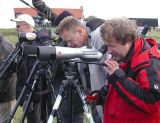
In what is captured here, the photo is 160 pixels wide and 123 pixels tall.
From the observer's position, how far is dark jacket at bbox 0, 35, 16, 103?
4418 millimetres

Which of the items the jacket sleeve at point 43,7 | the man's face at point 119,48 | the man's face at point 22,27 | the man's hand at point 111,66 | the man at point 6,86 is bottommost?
the man at point 6,86

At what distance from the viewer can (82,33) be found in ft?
11.5

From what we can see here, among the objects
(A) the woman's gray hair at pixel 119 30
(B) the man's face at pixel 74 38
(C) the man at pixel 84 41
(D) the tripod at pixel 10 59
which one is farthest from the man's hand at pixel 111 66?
(D) the tripod at pixel 10 59

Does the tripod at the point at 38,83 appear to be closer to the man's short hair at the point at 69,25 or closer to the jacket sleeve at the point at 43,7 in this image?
the man's short hair at the point at 69,25

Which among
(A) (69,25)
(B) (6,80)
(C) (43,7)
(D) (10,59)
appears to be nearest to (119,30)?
(A) (69,25)

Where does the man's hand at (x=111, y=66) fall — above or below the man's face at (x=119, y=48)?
below

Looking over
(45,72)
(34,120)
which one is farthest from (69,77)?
(34,120)

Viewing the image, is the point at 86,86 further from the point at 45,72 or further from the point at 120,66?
the point at 120,66

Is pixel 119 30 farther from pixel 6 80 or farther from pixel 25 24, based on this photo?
pixel 25 24

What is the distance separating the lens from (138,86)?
2533 mm

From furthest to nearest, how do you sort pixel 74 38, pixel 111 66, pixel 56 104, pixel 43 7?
1. pixel 43 7
2. pixel 74 38
3. pixel 56 104
4. pixel 111 66

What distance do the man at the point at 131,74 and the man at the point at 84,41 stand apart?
1.65 feet

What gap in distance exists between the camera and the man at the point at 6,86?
4.48m

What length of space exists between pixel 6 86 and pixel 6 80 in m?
0.12
